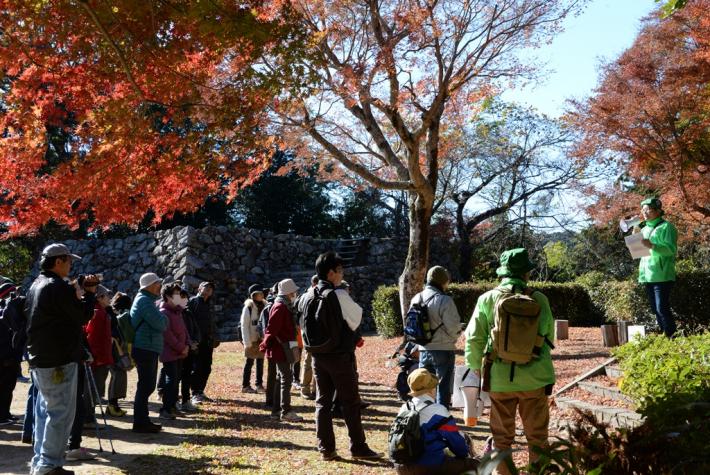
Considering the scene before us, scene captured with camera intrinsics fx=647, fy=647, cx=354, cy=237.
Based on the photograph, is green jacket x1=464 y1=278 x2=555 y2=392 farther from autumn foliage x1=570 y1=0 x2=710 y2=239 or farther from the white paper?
autumn foliage x1=570 y1=0 x2=710 y2=239

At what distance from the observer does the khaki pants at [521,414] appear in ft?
14.7

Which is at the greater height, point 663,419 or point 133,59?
point 133,59

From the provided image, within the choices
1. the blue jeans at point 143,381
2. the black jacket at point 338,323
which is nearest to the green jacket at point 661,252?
the black jacket at point 338,323

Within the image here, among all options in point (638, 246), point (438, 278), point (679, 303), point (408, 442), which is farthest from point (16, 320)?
point (679, 303)

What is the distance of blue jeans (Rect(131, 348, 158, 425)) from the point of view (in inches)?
287

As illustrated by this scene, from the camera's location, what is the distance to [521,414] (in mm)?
4527

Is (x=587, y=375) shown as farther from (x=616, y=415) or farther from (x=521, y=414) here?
(x=521, y=414)

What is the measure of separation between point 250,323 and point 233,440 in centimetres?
333

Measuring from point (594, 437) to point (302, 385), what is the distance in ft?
25.9

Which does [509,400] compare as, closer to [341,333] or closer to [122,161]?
[341,333]

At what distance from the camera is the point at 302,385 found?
10227 millimetres

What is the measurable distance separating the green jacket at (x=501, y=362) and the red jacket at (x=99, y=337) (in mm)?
4949

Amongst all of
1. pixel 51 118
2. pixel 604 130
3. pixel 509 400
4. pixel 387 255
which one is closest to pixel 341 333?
pixel 509 400

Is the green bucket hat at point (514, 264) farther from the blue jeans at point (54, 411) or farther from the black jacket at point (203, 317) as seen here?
the black jacket at point (203, 317)
